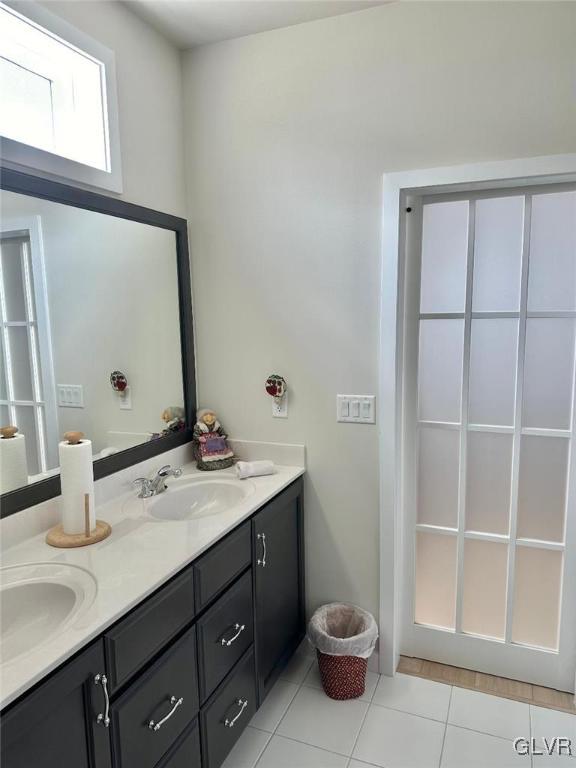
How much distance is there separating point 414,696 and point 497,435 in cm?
107

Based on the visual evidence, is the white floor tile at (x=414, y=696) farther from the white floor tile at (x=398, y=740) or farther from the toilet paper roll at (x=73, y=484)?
the toilet paper roll at (x=73, y=484)

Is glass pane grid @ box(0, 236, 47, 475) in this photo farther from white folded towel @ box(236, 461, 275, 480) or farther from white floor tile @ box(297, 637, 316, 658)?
white floor tile @ box(297, 637, 316, 658)

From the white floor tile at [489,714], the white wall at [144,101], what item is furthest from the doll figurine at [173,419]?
the white floor tile at [489,714]

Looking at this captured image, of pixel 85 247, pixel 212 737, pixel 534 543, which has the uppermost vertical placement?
pixel 85 247

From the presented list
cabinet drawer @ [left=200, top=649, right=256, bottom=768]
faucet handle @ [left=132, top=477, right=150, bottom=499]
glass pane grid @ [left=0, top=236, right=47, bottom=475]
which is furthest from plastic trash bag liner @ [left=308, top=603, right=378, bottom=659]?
glass pane grid @ [left=0, top=236, right=47, bottom=475]

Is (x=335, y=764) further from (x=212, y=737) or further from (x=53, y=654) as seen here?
(x=53, y=654)

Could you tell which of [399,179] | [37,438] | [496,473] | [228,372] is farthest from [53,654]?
[399,179]

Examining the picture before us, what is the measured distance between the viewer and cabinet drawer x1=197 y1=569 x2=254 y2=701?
1551 millimetres

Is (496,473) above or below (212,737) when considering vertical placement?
above

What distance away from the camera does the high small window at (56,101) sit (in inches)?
61.2

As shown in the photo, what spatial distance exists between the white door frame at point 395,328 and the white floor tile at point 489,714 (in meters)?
0.29

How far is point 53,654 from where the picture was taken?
103 centimetres

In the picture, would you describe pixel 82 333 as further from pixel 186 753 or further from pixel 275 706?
pixel 275 706

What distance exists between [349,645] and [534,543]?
32.2 inches
